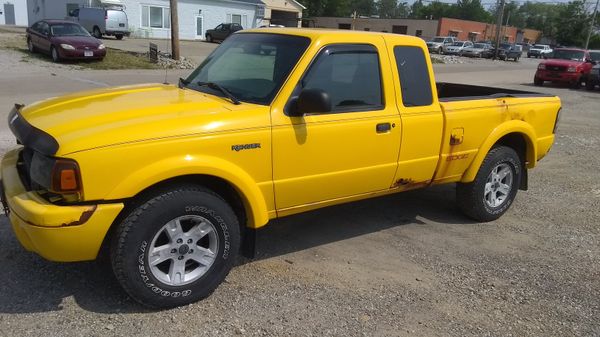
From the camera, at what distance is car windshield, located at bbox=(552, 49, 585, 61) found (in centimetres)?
2327

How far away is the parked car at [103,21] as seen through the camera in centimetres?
3416

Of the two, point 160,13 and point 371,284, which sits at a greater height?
point 160,13

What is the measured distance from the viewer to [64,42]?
18906 millimetres

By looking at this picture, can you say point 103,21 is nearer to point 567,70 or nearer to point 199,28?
point 199,28

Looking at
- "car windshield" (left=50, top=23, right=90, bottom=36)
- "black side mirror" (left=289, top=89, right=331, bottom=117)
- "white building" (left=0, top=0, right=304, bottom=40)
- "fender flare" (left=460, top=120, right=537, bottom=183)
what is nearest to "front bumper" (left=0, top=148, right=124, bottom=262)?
"black side mirror" (left=289, top=89, right=331, bottom=117)

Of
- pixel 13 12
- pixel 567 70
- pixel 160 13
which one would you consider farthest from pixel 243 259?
pixel 13 12

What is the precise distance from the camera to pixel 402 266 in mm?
4348

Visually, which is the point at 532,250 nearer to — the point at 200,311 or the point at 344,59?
the point at 344,59

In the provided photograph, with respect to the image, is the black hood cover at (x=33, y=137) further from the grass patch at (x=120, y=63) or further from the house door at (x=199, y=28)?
the house door at (x=199, y=28)

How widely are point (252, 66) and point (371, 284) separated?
1.92 meters

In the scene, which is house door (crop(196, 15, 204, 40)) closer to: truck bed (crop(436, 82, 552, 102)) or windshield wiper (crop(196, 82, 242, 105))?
truck bed (crop(436, 82, 552, 102))

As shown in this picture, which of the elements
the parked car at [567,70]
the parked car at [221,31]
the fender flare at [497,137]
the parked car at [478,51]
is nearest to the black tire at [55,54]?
the fender flare at [497,137]

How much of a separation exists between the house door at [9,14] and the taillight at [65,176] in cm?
5454

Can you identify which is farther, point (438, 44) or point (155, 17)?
point (438, 44)
